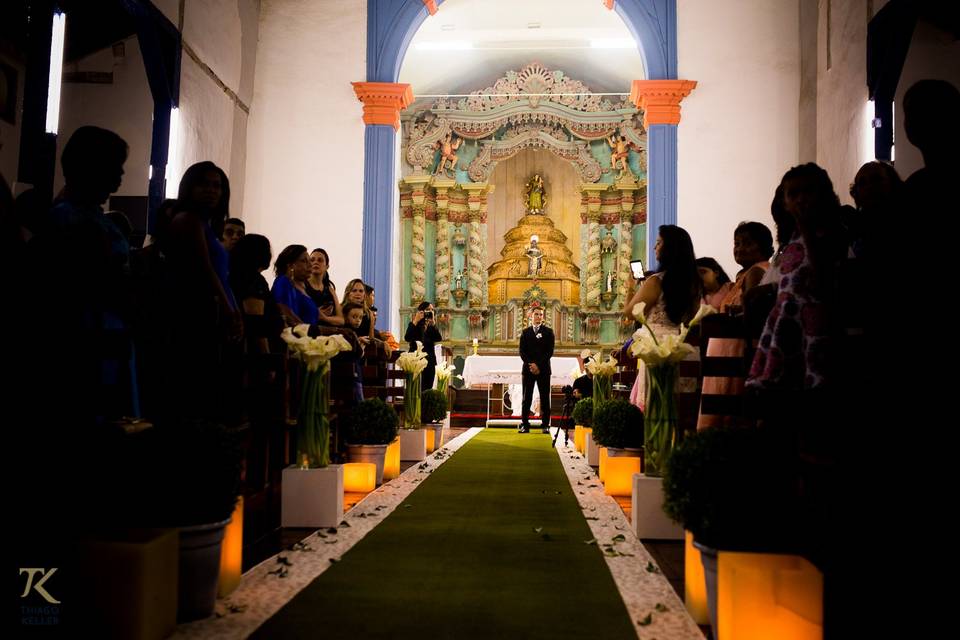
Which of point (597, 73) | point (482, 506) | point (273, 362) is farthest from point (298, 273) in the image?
point (597, 73)

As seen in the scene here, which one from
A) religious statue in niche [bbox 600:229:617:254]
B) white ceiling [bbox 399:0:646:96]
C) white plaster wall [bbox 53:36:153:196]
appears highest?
white ceiling [bbox 399:0:646:96]

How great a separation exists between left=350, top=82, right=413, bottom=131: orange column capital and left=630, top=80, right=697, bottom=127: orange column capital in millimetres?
2678

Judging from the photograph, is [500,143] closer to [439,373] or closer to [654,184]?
[654,184]

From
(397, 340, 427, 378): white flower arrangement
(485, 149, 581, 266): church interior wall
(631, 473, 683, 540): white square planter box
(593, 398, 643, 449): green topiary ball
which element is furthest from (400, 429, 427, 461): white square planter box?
(485, 149, 581, 266): church interior wall

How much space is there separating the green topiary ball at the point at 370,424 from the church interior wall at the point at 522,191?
10198mm

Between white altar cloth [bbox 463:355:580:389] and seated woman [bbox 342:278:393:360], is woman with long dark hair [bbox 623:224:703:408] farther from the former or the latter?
white altar cloth [bbox 463:355:580:389]

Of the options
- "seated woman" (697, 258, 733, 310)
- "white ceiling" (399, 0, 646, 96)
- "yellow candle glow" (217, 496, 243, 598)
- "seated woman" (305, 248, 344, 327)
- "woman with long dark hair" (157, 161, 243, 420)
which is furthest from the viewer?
"white ceiling" (399, 0, 646, 96)

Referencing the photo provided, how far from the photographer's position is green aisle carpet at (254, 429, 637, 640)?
2.05 m

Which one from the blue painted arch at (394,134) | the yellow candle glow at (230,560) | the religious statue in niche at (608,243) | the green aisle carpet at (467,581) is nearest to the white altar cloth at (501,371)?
the blue painted arch at (394,134)

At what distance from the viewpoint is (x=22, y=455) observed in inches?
75.2

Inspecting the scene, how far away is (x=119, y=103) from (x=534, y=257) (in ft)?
25.4

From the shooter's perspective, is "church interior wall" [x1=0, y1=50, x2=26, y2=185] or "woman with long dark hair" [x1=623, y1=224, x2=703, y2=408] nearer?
"woman with long dark hair" [x1=623, y1=224, x2=703, y2=408]

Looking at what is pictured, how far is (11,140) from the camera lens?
5.36 m

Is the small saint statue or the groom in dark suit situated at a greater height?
the small saint statue
